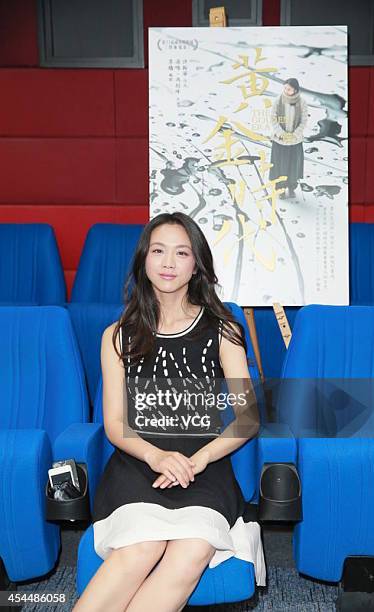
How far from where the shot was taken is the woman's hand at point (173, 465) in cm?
144

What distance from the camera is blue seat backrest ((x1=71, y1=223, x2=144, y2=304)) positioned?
3336 millimetres

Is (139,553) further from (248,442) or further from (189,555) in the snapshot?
(248,442)

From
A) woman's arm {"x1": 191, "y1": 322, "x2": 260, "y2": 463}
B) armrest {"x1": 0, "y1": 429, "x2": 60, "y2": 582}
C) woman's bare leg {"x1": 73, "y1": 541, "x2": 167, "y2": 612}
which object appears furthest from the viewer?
woman's arm {"x1": 191, "y1": 322, "x2": 260, "y2": 463}

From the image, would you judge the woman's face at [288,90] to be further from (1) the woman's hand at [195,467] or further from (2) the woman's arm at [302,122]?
(1) the woman's hand at [195,467]

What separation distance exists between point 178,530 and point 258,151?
1566 millimetres

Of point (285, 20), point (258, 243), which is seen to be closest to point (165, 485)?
point (258, 243)

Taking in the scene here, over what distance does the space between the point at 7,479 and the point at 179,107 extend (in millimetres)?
1595

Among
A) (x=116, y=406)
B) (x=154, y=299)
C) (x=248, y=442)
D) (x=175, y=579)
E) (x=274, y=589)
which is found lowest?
(x=274, y=589)

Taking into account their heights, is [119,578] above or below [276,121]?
below

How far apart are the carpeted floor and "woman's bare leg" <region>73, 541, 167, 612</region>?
31 centimetres

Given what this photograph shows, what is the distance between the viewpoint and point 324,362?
1748 millimetres

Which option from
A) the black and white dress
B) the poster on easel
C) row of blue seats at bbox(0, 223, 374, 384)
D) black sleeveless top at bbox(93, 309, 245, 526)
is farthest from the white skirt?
row of blue seats at bbox(0, 223, 374, 384)

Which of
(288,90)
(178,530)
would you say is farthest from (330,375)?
(288,90)

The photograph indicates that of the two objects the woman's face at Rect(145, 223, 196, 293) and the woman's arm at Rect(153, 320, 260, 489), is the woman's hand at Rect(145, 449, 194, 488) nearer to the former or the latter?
the woman's arm at Rect(153, 320, 260, 489)
